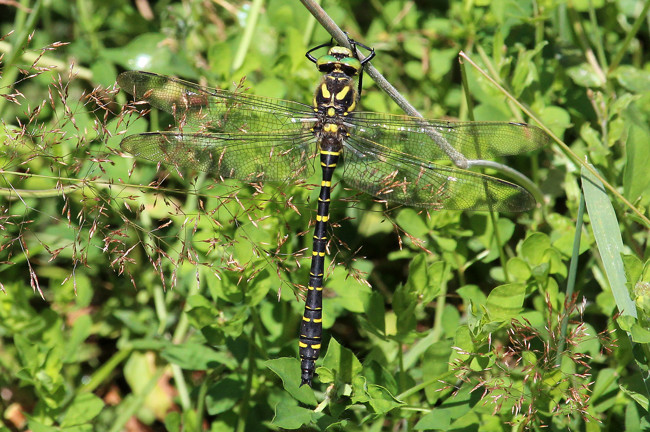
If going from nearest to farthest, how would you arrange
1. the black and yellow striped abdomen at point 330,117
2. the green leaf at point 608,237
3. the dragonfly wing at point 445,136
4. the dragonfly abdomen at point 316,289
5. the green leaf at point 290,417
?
the green leaf at point 290,417 < the green leaf at point 608,237 < the dragonfly abdomen at point 316,289 < the dragonfly wing at point 445,136 < the black and yellow striped abdomen at point 330,117

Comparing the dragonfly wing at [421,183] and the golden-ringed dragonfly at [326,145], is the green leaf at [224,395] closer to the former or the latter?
the golden-ringed dragonfly at [326,145]

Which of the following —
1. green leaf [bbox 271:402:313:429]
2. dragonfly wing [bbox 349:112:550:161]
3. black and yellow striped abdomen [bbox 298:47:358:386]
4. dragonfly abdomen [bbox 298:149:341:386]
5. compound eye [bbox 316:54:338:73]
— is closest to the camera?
green leaf [bbox 271:402:313:429]

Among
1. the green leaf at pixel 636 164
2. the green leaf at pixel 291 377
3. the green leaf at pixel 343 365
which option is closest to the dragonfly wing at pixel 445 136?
the green leaf at pixel 636 164

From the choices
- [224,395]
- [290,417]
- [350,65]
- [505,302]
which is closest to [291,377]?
[290,417]

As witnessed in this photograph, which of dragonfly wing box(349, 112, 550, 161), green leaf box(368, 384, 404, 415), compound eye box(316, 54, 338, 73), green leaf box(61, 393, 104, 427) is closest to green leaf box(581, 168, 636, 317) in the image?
dragonfly wing box(349, 112, 550, 161)

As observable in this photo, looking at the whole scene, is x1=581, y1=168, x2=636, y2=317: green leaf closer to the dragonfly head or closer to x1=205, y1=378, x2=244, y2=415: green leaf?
the dragonfly head

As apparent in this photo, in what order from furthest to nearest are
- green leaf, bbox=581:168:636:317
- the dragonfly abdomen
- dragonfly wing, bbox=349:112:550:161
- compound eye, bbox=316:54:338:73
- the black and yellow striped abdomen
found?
compound eye, bbox=316:54:338:73 → the black and yellow striped abdomen → dragonfly wing, bbox=349:112:550:161 → the dragonfly abdomen → green leaf, bbox=581:168:636:317

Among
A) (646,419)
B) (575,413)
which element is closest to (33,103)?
(575,413)
